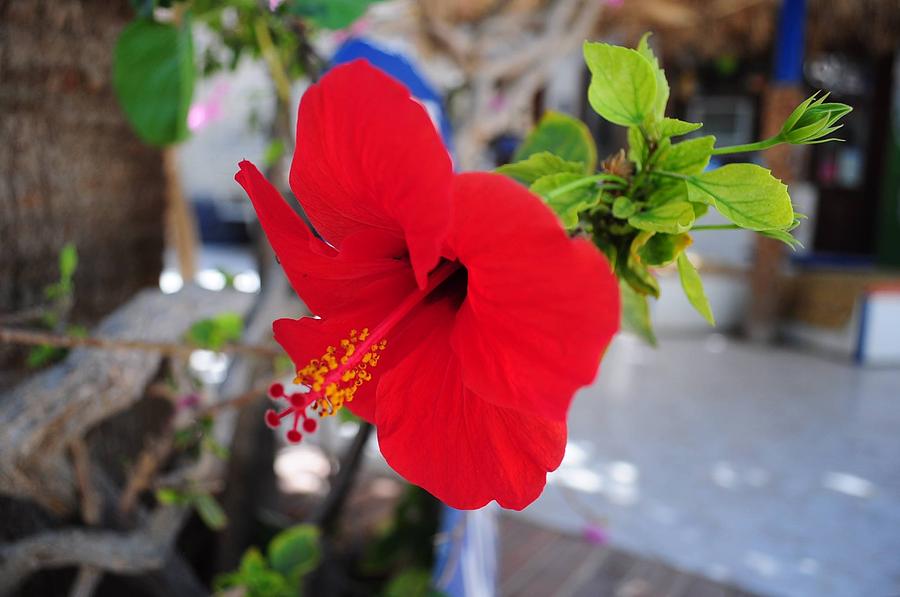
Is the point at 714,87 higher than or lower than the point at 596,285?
higher

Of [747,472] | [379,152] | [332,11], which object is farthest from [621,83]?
[747,472]

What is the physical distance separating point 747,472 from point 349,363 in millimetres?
3216

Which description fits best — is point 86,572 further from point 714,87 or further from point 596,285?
point 714,87

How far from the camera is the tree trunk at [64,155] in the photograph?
90 centimetres

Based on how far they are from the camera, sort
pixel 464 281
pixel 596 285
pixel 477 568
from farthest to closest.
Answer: pixel 477 568 < pixel 464 281 < pixel 596 285

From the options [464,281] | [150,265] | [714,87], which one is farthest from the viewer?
[714,87]

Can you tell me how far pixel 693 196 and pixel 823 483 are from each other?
3.21 meters

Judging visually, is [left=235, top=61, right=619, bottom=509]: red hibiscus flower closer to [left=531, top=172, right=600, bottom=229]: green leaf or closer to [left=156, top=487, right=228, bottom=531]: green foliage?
[left=531, top=172, right=600, bottom=229]: green leaf

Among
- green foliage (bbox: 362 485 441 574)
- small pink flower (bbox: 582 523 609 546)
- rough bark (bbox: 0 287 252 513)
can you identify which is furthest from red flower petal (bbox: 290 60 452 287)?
small pink flower (bbox: 582 523 609 546)

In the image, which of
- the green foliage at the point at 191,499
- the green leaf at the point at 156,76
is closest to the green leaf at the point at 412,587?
the green foliage at the point at 191,499

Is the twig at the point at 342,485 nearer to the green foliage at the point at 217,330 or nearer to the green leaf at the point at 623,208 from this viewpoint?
the green foliage at the point at 217,330

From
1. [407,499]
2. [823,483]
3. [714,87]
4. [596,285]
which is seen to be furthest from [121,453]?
[714,87]

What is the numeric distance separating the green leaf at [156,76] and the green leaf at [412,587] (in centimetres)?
92

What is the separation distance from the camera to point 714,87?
6.88 metres
